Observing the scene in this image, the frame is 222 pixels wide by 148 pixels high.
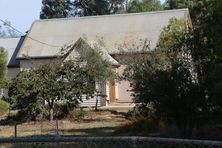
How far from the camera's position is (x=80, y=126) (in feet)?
78.2

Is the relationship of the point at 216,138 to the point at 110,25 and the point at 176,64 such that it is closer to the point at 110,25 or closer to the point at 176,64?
the point at 176,64

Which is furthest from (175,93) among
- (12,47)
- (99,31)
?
(12,47)

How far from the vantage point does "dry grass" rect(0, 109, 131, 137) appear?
20.4 m

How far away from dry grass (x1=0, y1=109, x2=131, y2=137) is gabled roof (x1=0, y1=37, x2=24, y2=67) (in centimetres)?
1919

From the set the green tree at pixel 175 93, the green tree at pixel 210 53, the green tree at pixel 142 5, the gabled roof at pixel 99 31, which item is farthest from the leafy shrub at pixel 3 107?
the green tree at pixel 142 5

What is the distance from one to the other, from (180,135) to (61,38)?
33419 mm

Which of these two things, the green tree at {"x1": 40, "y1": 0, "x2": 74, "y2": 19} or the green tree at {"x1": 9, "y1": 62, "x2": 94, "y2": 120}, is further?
the green tree at {"x1": 40, "y1": 0, "x2": 74, "y2": 19}

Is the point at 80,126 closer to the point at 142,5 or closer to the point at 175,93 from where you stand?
the point at 175,93

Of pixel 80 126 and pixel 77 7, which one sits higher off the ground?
pixel 77 7

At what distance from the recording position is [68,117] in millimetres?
27750

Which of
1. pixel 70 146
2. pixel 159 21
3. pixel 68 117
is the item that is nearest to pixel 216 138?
pixel 70 146

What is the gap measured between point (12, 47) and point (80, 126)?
30.0 metres

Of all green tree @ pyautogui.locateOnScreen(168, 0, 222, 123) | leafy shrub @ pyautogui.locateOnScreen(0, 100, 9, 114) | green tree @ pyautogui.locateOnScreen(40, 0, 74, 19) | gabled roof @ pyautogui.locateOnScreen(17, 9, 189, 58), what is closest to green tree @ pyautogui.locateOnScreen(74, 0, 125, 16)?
green tree @ pyautogui.locateOnScreen(40, 0, 74, 19)

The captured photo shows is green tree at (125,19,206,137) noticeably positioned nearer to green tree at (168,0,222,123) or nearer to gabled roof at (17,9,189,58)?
green tree at (168,0,222,123)
